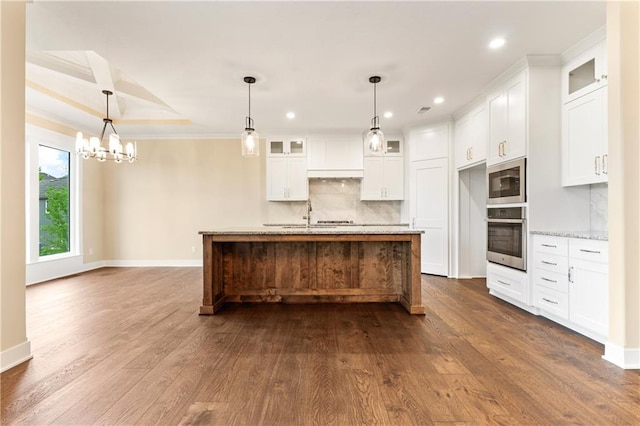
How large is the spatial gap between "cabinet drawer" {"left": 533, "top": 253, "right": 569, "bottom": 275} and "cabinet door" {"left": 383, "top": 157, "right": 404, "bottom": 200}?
3.00 metres

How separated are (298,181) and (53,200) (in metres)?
4.23

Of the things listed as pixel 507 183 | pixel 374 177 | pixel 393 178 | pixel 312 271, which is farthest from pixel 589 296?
pixel 374 177

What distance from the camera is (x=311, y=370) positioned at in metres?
2.08

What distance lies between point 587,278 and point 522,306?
37.4 inches

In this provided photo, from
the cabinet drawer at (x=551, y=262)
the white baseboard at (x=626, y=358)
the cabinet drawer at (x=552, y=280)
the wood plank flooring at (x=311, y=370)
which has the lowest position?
the wood plank flooring at (x=311, y=370)

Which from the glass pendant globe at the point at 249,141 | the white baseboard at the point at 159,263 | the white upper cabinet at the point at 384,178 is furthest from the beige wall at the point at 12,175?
the white upper cabinet at the point at 384,178

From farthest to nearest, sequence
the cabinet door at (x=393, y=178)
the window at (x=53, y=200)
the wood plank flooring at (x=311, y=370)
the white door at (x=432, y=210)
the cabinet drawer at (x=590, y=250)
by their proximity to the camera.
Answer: the cabinet door at (x=393, y=178)
the white door at (x=432, y=210)
the window at (x=53, y=200)
the cabinet drawer at (x=590, y=250)
the wood plank flooring at (x=311, y=370)

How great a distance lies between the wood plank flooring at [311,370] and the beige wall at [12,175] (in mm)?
391

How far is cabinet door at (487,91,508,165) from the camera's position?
3.72 metres

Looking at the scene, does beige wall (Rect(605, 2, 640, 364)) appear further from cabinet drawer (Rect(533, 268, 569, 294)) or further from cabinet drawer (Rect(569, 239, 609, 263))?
cabinet drawer (Rect(533, 268, 569, 294))

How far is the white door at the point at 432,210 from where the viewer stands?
5.19 m

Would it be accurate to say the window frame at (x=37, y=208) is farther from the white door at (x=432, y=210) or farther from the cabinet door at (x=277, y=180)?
the white door at (x=432, y=210)

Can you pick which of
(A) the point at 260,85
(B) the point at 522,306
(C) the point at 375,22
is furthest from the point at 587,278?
(A) the point at 260,85

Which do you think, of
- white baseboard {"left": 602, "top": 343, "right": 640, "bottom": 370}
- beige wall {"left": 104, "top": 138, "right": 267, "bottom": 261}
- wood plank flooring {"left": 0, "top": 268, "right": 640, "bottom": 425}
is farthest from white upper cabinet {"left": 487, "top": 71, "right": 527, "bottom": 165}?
beige wall {"left": 104, "top": 138, "right": 267, "bottom": 261}
